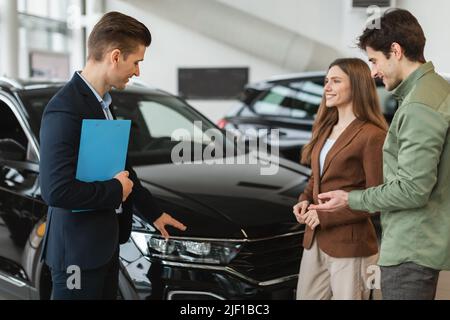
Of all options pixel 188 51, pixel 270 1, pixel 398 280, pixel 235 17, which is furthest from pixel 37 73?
pixel 398 280

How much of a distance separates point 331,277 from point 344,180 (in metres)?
0.34

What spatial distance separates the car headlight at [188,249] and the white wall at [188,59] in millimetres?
8030

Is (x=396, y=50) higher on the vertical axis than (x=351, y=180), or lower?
higher

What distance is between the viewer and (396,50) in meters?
1.33

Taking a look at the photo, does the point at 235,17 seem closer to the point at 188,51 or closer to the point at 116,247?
the point at 188,51

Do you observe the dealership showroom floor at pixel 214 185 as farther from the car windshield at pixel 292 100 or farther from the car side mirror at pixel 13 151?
the car windshield at pixel 292 100

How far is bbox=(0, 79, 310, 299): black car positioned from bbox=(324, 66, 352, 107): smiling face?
1.82 ft

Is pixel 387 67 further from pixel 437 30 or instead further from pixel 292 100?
pixel 292 100

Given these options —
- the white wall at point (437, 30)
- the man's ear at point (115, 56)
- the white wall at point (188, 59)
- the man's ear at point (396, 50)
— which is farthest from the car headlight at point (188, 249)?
the white wall at point (188, 59)

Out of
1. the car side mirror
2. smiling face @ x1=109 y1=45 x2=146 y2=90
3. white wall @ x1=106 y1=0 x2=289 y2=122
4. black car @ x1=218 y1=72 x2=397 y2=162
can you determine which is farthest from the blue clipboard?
white wall @ x1=106 y1=0 x2=289 y2=122

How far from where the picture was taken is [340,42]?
8.19 m

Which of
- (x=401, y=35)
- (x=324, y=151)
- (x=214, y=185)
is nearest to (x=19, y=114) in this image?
(x=214, y=185)

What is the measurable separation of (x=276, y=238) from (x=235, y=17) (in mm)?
7757

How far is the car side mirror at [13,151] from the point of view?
2.46 m
